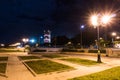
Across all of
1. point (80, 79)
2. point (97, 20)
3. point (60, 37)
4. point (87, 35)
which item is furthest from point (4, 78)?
point (60, 37)

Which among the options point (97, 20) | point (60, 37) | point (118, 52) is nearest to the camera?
point (97, 20)

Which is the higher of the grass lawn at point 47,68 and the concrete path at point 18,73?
the grass lawn at point 47,68

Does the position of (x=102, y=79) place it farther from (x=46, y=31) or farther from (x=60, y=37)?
(x=60, y=37)

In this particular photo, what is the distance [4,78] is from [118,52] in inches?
1017

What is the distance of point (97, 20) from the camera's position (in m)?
25.9

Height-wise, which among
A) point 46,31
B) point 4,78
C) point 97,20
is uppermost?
point 46,31

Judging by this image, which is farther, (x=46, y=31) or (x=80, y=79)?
(x=46, y=31)

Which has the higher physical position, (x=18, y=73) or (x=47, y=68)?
(x=47, y=68)

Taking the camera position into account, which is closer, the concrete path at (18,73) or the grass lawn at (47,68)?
the concrete path at (18,73)

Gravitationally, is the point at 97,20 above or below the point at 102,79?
above

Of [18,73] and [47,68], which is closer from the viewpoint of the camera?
[18,73]

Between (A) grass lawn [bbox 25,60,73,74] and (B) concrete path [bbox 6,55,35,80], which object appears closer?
(B) concrete path [bbox 6,55,35,80]

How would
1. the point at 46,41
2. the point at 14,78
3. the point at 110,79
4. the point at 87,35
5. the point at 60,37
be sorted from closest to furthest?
the point at 110,79, the point at 14,78, the point at 87,35, the point at 46,41, the point at 60,37

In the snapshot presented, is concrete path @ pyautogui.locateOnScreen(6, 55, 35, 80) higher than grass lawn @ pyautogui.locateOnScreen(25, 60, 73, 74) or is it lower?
lower
